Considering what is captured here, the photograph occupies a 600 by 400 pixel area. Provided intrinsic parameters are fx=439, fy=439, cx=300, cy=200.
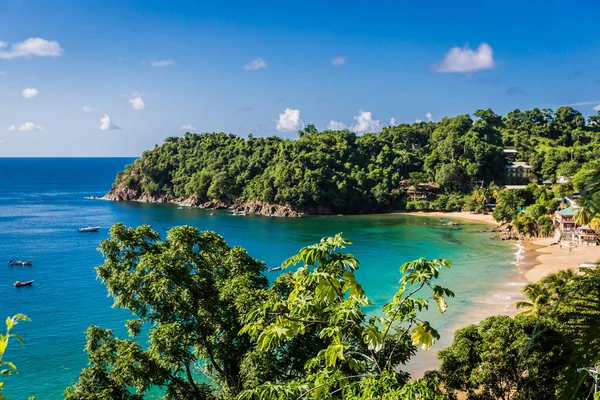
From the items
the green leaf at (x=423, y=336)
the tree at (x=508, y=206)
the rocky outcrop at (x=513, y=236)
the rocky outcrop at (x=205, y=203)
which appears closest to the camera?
the green leaf at (x=423, y=336)

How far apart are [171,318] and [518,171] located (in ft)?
269

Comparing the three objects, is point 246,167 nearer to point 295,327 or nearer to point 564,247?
point 564,247

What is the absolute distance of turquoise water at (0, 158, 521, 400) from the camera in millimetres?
23531

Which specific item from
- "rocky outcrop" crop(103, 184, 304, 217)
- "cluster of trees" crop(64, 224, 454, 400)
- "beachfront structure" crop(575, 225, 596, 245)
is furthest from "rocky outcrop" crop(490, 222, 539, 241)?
"cluster of trees" crop(64, 224, 454, 400)

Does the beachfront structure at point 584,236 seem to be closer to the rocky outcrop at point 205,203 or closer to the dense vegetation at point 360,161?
the dense vegetation at point 360,161

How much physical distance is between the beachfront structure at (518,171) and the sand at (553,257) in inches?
1394

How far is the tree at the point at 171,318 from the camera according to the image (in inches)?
379

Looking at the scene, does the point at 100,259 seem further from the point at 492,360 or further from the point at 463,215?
the point at 463,215

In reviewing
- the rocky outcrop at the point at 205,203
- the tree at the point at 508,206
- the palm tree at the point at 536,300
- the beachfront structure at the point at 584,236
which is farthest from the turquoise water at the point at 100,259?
the beachfront structure at the point at 584,236

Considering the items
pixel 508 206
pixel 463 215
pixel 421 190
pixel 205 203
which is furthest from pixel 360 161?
pixel 508 206

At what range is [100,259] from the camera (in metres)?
43.8

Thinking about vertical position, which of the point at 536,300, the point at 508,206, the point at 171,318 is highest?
the point at 508,206

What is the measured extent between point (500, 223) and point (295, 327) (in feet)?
201

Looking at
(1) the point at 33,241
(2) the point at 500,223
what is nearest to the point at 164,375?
(1) the point at 33,241
